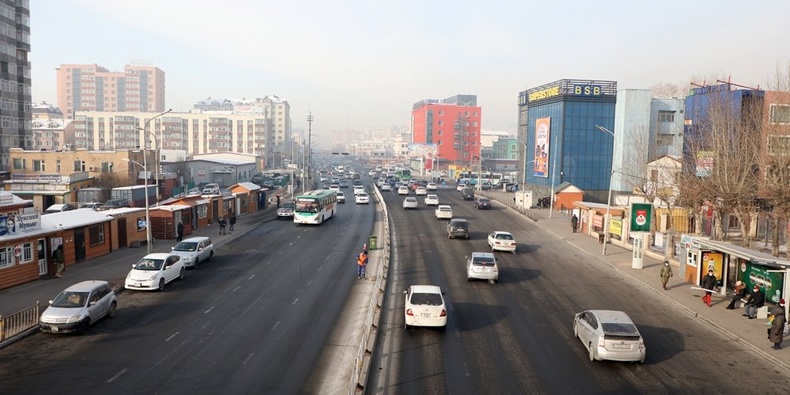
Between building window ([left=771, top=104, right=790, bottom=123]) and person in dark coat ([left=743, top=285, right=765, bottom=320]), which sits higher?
building window ([left=771, top=104, right=790, bottom=123])

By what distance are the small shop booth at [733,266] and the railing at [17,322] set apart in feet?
91.3

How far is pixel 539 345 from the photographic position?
66.4ft

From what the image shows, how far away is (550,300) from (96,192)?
52468mm

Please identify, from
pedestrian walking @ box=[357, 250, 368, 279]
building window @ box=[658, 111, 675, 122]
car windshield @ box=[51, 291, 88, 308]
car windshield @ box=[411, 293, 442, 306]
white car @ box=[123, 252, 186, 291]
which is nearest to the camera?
car windshield @ box=[51, 291, 88, 308]

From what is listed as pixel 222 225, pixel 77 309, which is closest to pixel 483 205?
pixel 222 225

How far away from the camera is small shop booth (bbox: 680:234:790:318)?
25.3 m

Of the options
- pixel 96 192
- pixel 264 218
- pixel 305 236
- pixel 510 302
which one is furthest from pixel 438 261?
pixel 96 192

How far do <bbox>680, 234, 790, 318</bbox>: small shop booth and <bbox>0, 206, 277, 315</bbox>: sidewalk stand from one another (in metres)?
28.0

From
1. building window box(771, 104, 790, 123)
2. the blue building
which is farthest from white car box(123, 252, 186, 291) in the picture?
the blue building

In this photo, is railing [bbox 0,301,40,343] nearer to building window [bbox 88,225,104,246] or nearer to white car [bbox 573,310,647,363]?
building window [bbox 88,225,104,246]

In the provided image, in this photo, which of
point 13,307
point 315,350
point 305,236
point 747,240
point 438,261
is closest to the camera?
point 315,350

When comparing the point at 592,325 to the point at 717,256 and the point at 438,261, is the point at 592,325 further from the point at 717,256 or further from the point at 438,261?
the point at 438,261

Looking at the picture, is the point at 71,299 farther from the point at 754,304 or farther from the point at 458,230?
the point at 458,230

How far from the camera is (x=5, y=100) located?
9538 centimetres
